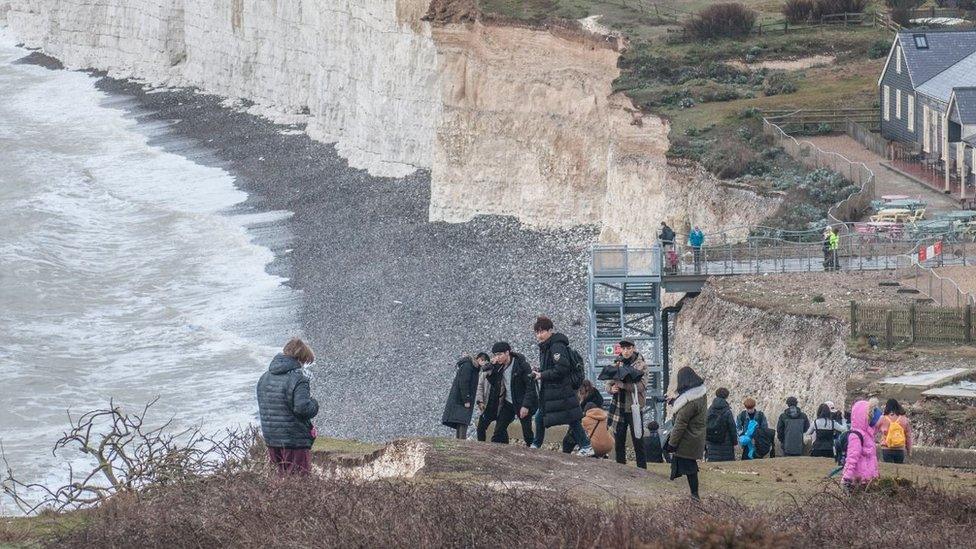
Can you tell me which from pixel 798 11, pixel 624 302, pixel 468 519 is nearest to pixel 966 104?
pixel 624 302

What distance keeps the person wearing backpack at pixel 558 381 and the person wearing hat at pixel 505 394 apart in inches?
13.8

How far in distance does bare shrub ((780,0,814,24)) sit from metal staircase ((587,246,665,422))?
35344 millimetres

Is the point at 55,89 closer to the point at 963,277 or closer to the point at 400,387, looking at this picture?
the point at 400,387

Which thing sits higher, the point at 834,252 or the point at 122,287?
the point at 834,252

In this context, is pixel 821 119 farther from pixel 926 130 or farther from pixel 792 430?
pixel 792 430

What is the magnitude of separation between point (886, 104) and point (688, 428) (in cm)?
3600

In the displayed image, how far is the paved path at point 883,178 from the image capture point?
41.5 meters

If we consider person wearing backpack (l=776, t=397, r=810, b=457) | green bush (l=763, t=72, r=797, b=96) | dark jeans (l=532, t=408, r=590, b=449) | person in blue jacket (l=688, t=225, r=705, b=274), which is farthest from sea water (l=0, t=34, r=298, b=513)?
green bush (l=763, t=72, r=797, b=96)

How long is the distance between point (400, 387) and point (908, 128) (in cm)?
1837

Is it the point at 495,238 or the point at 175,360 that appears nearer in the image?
the point at 175,360

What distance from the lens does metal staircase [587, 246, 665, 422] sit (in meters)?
34.3

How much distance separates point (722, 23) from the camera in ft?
215

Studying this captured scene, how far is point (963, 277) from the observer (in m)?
32.6

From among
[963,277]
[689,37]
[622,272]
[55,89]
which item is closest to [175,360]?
[622,272]
